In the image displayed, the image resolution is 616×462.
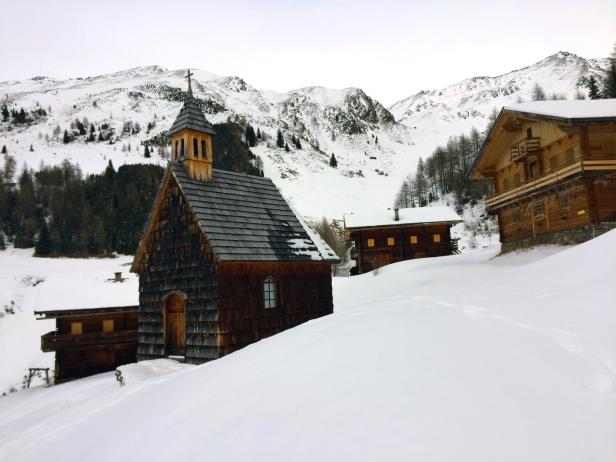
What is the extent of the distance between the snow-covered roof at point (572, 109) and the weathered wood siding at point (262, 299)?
47.7 feet

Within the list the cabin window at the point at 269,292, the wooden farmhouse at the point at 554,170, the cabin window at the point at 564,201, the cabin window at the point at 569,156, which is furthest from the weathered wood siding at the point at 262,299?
the cabin window at the point at 569,156

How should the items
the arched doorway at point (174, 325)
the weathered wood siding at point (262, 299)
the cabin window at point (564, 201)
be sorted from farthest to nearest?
the cabin window at point (564, 201) < the arched doorway at point (174, 325) < the weathered wood siding at point (262, 299)

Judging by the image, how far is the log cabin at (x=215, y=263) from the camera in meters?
16.0

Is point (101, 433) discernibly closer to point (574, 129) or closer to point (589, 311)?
point (589, 311)

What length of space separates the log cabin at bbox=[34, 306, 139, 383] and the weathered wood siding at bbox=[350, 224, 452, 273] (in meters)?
27.2

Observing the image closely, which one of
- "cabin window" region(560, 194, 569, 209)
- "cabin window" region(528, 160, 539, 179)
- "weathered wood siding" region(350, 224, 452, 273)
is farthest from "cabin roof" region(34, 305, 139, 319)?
"weathered wood siding" region(350, 224, 452, 273)

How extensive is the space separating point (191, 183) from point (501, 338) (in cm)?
1389

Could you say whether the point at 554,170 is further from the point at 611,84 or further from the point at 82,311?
the point at 611,84

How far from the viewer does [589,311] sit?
7.93 meters

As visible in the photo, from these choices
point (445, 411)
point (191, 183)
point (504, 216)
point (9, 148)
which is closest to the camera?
point (445, 411)

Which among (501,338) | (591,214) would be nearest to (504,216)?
(591,214)

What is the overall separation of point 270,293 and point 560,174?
1651 cm

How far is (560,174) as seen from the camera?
73.0 feet

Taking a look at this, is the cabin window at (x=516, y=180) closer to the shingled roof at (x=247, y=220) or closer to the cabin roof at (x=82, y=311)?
the shingled roof at (x=247, y=220)
